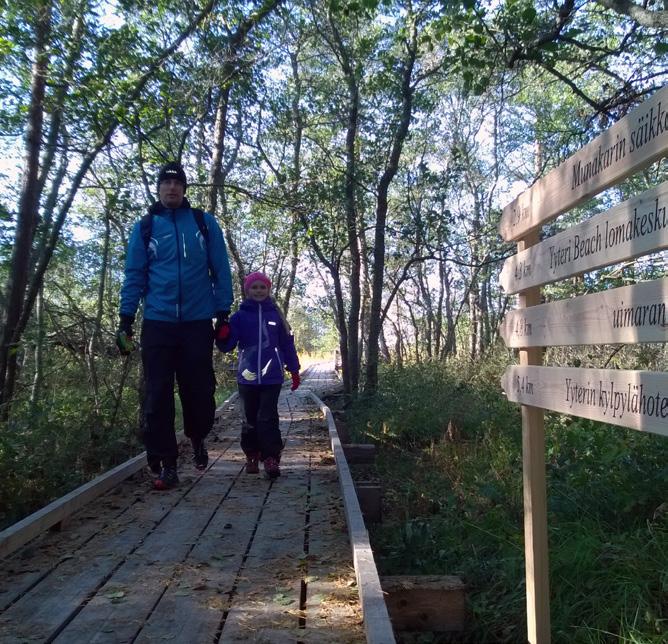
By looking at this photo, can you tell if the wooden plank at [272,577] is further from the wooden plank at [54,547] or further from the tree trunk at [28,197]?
the tree trunk at [28,197]

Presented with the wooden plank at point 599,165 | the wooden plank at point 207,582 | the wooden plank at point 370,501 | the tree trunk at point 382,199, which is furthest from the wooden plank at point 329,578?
the tree trunk at point 382,199

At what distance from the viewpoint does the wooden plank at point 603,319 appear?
188cm

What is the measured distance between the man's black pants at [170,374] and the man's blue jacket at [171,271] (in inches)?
4.5

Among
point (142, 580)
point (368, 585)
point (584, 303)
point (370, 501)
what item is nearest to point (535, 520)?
point (368, 585)

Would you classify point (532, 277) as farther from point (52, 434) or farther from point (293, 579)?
point (52, 434)

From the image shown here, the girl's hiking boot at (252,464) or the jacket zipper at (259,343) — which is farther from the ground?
the jacket zipper at (259,343)

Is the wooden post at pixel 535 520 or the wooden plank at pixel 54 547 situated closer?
the wooden post at pixel 535 520

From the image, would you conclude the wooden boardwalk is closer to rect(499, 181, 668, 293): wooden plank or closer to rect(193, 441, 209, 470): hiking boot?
rect(193, 441, 209, 470): hiking boot

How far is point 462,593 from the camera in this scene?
3420mm

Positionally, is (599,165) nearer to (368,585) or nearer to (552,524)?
(368,585)

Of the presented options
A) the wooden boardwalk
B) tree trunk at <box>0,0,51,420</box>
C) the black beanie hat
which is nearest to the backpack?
the black beanie hat

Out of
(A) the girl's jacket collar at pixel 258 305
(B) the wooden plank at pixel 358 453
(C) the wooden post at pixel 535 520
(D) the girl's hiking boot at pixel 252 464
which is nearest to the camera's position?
(C) the wooden post at pixel 535 520

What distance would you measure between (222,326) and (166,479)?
1327mm

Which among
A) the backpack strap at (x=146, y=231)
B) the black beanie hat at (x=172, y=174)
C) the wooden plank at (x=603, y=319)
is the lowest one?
the wooden plank at (x=603, y=319)
